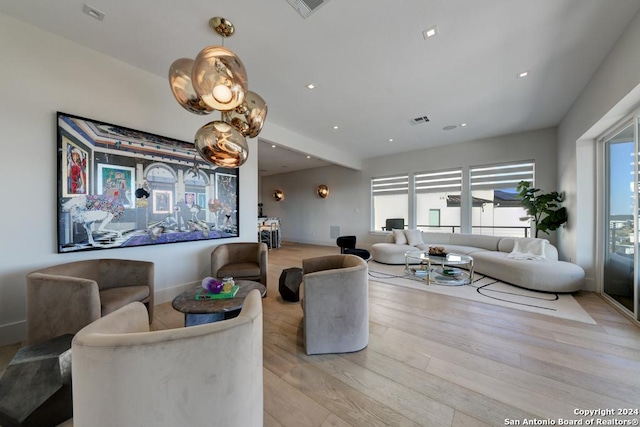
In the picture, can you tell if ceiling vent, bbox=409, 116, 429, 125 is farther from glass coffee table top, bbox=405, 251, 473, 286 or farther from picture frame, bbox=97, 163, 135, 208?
picture frame, bbox=97, 163, 135, 208

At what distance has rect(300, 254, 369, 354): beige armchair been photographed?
1.98 meters

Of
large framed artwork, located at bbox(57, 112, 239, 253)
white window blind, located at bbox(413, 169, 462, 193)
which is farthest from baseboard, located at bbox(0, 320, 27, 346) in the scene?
white window blind, located at bbox(413, 169, 462, 193)

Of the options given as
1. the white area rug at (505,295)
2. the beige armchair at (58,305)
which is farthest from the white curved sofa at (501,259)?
the beige armchair at (58,305)

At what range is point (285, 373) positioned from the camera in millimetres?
1785

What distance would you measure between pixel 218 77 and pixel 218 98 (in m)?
0.13

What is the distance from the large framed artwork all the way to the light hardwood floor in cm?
108

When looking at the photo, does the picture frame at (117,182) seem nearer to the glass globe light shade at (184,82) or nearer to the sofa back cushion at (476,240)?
the glass globe light shade at (184,82)

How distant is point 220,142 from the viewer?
5.77 ft

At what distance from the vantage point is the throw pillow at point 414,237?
5828mm

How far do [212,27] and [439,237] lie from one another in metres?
6.12

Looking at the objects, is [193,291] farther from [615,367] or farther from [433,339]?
[615,367]

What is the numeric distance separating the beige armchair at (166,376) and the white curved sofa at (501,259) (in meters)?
4.41

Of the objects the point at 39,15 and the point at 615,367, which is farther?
the point at 39,15

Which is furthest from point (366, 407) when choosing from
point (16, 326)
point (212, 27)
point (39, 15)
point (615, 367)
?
point (39, 15)
